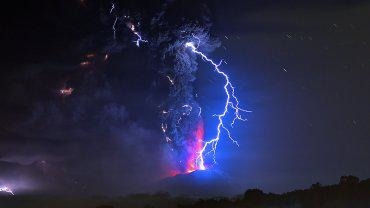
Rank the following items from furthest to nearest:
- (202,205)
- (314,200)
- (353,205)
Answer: (202,205)
(314,200)
(353,205)

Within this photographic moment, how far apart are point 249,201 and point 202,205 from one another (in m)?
24.3

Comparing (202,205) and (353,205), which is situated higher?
(202,205)

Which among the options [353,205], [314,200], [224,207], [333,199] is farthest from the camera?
[224,207]

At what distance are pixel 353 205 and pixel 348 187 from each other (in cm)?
638

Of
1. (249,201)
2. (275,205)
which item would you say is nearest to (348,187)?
(275,205)

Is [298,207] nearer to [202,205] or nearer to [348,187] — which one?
[348,187]

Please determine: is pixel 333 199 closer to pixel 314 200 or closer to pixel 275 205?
pixel 314 200

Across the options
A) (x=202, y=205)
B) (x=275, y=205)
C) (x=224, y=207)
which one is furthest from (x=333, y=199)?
(x=202, y=205)

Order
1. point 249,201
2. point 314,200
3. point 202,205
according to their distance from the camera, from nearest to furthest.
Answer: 1. point 314,200
2. point 249,201
3. point 202,205

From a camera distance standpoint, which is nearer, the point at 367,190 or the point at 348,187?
the point at 367,190

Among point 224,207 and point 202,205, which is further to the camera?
point 202,205

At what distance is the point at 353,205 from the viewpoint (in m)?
53.3

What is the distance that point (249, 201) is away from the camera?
250ft

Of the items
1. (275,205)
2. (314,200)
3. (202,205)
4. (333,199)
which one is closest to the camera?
(333,199)
